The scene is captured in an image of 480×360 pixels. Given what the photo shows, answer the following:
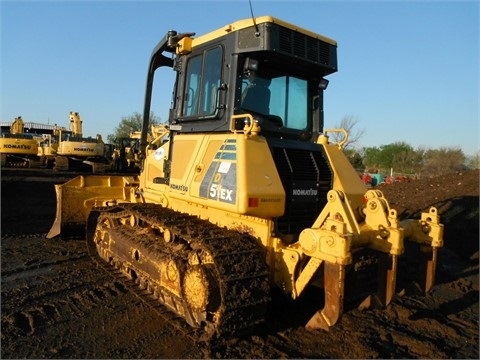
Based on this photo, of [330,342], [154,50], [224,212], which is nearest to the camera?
[330,342]

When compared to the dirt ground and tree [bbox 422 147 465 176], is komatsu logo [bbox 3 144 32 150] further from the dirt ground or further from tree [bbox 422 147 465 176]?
tree [bbox 422 147 465 176]

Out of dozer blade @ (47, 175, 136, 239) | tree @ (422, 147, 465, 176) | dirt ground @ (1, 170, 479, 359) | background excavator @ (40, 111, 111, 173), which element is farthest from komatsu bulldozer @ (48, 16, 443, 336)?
tree @ (422, 147, 465, 176)

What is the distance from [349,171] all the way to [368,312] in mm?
1735

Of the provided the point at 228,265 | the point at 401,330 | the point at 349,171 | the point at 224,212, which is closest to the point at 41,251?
the point at 224,212

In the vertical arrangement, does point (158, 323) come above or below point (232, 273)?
below

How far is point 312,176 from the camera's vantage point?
469cm

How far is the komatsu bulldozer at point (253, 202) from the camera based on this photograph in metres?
3.71

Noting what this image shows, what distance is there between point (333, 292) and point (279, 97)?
2.40 meters

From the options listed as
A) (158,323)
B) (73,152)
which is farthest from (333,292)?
(73,152)

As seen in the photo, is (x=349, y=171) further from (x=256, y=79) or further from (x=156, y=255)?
(x=156, y=255)

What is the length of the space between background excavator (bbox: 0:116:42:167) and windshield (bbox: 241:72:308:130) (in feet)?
76.3

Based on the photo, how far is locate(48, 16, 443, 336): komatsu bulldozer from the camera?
3.71m

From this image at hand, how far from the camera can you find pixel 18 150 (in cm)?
2453

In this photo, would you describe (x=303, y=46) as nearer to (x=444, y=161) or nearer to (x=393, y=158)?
(x=444, y=161)
